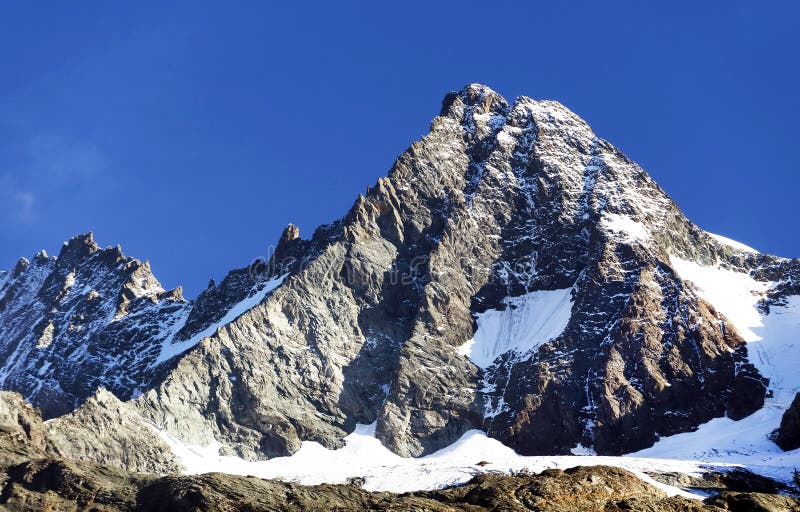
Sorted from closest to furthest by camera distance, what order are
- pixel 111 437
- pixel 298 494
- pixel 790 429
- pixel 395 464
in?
pixel 298 494, pixel 790 429, pixel 395 464, pixel 111 437

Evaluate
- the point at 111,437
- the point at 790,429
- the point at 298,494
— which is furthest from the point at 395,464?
the point at 298,494

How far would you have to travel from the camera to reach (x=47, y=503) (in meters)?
111

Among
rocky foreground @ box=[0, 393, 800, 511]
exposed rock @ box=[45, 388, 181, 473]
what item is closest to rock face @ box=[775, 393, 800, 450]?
rocky foreground @ box=[0, 393, 800, 511]

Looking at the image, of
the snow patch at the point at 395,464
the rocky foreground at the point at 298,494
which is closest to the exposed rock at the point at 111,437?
the snow patch at the point at 395,464

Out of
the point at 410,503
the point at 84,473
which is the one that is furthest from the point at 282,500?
the point at 84,473

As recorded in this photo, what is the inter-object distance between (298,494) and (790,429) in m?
96.5

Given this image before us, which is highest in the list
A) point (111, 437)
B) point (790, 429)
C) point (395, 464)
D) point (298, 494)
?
point (790, 429)

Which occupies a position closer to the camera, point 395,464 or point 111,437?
point 395,464

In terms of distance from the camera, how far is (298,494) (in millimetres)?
110062

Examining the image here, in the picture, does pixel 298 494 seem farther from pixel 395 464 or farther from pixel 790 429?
pixel 790 429

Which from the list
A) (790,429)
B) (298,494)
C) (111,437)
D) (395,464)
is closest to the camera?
(298,494)

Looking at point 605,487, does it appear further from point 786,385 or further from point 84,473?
point 786,385

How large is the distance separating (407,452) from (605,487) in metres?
91.1

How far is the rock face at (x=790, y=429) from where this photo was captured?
178 metres
